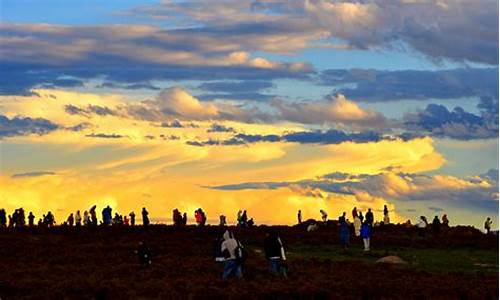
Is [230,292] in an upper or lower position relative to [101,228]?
lower

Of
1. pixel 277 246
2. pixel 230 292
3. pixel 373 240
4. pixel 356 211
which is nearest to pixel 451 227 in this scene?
pixel 356 211

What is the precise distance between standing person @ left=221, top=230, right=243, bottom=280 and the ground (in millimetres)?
559

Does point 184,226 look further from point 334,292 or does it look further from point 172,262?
point 334,292

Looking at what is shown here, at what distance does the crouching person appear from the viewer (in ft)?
141

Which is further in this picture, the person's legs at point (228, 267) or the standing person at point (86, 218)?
the standing person at point (86, 218)

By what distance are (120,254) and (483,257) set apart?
19078 millimetres

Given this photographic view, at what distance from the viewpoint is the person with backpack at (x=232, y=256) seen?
137ft

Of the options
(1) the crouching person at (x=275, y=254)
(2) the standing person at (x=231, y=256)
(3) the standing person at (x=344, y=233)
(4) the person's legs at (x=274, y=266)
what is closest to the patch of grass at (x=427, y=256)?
(3) the standing person at (x=344, y=233)

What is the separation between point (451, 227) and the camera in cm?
8300

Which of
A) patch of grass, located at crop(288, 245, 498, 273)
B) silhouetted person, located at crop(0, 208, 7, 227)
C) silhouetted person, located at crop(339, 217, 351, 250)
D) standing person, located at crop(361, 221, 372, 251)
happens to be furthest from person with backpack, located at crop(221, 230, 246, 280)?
silhouetted person, located at crop(0, 208, 7, 227)

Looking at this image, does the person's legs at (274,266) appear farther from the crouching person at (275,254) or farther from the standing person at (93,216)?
the standing person at (93,216)

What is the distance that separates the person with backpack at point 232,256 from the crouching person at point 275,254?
1.20 m

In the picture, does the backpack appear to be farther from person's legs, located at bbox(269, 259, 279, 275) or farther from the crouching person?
person's legs, located at bbox(269, 259, 279, 275)

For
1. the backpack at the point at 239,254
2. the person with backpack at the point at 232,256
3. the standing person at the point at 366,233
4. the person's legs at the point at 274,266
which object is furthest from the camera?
the standing person at the point at 366,233
